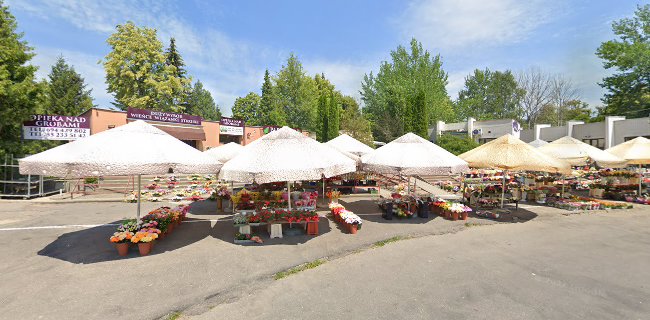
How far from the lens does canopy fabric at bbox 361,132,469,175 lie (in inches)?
377

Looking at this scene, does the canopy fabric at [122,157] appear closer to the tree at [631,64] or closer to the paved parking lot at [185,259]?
the paved parking lot at [185,259]

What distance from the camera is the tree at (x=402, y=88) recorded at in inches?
1753

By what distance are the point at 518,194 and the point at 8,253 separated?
20132 millimetres

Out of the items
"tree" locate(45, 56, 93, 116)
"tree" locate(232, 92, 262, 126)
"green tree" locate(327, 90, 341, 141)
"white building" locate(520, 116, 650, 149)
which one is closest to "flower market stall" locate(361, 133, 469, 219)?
"green tree" locate(327, 90, 341, 141)

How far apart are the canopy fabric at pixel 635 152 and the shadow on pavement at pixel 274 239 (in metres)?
16.4

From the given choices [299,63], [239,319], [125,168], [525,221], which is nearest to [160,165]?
[125,168]

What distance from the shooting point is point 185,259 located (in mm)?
6773

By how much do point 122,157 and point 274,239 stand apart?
14.2 feet

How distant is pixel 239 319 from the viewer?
14.5ft

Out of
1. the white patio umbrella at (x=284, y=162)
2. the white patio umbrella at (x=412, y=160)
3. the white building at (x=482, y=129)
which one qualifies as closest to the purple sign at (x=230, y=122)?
the white patio umbrella at (x=412, y=160)

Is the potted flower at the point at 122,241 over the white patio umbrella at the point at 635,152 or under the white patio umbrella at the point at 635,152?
under

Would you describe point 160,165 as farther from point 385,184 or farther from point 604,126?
point 604,126

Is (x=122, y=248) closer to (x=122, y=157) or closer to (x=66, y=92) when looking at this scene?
(x=122, y=157)

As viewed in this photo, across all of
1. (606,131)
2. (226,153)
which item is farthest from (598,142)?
(226,153)
